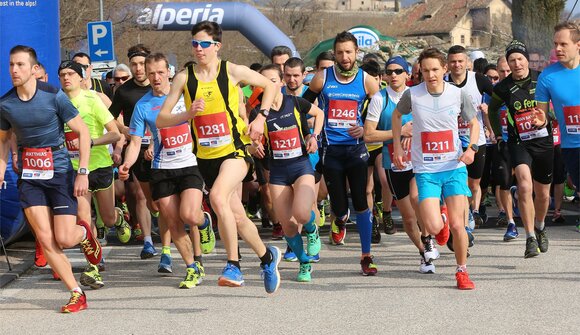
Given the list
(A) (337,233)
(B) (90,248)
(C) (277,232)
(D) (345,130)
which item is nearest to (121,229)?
(C) (277,232)

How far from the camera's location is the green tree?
84.1 feet

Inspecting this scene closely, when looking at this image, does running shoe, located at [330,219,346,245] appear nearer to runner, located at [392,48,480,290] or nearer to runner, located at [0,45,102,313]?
runner, located at [392,48,480,290]

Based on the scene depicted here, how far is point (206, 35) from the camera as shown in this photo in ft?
26.8

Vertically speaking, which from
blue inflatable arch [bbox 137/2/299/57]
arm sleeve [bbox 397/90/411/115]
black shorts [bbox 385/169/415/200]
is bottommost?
black shorts [bbox 385/169/415/200]

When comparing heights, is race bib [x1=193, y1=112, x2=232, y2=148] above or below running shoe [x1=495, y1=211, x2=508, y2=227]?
above

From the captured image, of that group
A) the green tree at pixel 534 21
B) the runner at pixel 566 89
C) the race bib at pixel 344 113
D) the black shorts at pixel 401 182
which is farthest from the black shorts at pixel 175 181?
the green tree at pixel 534 21

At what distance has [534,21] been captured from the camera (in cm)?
2572

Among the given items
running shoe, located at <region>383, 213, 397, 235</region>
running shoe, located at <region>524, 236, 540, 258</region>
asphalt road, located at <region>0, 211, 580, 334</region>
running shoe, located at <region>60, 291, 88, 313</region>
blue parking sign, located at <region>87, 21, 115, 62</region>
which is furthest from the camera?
blue parking sign, located at <region>87, 21, 115, 62</region>

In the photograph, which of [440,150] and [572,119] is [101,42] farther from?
[440,150]

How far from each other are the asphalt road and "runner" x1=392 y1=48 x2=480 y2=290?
1.71 feet

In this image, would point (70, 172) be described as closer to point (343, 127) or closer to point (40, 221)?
point (40, 221)

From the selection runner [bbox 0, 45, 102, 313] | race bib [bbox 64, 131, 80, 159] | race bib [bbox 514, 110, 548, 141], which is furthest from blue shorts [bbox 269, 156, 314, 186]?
race bib [bbox 514, 110, 548, 141]

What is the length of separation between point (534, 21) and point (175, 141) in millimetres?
18037

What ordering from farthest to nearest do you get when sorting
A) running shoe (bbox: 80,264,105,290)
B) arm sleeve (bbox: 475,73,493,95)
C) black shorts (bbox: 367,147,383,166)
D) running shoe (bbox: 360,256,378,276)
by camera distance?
black shorts (bbox: 367,147,383,166)
arm sleeve (bbox: 475,73,493,95)
running shoe (bbox: 360,256,378,276)
running shoe (bbox: 80,264,105,290)
